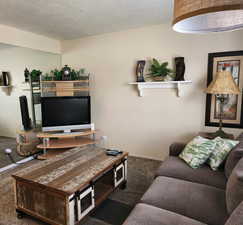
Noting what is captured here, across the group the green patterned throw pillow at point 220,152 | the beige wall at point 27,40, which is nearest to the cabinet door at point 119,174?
the green patterned throw pillow at point 220,152

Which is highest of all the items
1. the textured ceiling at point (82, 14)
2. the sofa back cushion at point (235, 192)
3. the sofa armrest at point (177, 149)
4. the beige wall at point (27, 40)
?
the textured ceiling at point (82, 14)

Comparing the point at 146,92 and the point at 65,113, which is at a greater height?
the point at 146,92

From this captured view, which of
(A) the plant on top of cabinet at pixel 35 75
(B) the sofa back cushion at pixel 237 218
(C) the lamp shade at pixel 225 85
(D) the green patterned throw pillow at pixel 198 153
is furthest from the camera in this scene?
(A) the plant on top of cabinet at pixel 35 75

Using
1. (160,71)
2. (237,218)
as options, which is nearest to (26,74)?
(160,71)

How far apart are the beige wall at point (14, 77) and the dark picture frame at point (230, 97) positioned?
3231 millimetres

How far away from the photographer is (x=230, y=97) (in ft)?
9.17

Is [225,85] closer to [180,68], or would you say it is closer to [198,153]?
[180,68]

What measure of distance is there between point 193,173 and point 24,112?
10.3ft

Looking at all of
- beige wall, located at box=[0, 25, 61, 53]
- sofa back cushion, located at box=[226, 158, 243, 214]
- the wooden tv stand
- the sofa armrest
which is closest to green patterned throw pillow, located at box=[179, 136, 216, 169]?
the sofa armrest

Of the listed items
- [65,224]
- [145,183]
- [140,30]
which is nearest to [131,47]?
[140,30]

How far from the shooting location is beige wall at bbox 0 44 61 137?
3.15 m

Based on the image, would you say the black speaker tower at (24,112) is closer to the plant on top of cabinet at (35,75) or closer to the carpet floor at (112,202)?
the plant on top of cabinet at (35,75)

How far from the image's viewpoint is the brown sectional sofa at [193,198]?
3.99 feet

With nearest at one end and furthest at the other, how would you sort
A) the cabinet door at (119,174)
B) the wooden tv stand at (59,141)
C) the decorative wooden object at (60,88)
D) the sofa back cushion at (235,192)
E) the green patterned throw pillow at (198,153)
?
1. the sofa back cushion at (235,192)
2. the green patterned throw pillow at (198,153)
3. the cabinet door at (119,174)
4. the wooden tv stand at (59,141)
5. the decorative wooden object at (60,88)
